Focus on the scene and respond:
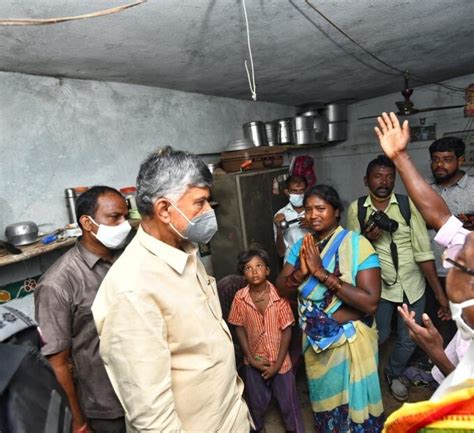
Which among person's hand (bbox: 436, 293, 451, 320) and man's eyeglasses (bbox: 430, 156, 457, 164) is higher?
man's eyeglasses (bbox: 430, 156, 457, 164)

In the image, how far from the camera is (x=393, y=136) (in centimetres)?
152

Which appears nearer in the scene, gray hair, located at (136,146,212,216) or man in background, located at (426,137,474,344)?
gray hair, located at (136,146,212,216)

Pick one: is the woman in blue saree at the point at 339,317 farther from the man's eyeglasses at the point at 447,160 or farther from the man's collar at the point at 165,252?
the man's eyeglasses at the point at 447,160

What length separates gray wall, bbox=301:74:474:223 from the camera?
16.0 ft

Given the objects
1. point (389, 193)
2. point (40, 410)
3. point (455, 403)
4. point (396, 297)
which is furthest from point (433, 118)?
point (40, 410)

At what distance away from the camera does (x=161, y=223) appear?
122 centimetres

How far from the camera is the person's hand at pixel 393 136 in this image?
149cm

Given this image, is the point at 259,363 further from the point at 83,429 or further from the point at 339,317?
the point at 83,429

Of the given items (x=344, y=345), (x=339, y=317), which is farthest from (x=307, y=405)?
(x=339, y=317)

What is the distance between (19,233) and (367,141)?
5.60 metres

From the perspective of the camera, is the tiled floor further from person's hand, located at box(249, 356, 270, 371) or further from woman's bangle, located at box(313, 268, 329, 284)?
woman's bangle, located at box(313, 268, 329, 284)

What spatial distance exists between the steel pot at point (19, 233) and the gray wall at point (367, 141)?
16.8 ft

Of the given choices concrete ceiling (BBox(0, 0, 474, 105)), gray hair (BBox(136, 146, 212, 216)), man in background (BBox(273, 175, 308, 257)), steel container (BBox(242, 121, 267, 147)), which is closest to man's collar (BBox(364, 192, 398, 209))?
man in background (BBox(273, 175, 308, 257))

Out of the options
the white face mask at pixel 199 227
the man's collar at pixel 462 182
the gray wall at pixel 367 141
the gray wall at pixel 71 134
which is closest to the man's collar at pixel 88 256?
the white face mask at pixel 199 227
